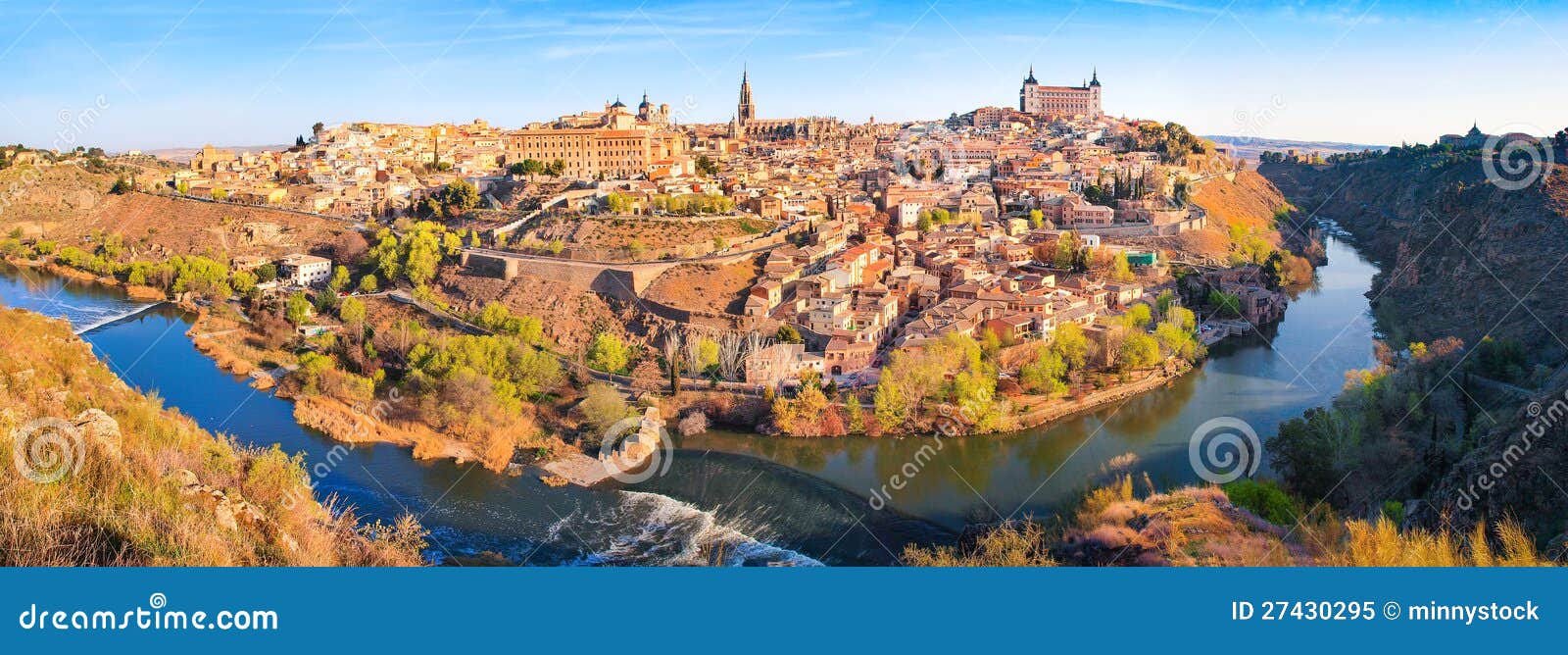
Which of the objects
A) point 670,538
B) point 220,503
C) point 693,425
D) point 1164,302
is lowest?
point 670,538

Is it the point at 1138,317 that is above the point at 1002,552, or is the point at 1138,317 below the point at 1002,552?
above

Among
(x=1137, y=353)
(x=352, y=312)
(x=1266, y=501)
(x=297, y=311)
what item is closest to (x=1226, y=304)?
(x=1137, y=353)

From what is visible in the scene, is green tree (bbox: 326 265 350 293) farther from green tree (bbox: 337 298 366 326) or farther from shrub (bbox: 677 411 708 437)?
shrub (bbox: 677 411 708 437)

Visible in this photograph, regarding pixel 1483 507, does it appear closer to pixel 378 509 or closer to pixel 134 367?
pixel 378 509

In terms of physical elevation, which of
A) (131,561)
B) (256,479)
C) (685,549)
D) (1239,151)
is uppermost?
(1239,151)

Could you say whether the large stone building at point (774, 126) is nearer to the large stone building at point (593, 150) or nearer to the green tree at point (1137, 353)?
the large stone building at point (593, 150)

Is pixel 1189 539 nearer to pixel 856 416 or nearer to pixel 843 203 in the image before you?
pixel 856 416

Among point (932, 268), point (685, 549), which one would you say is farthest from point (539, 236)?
point (685, 549)
